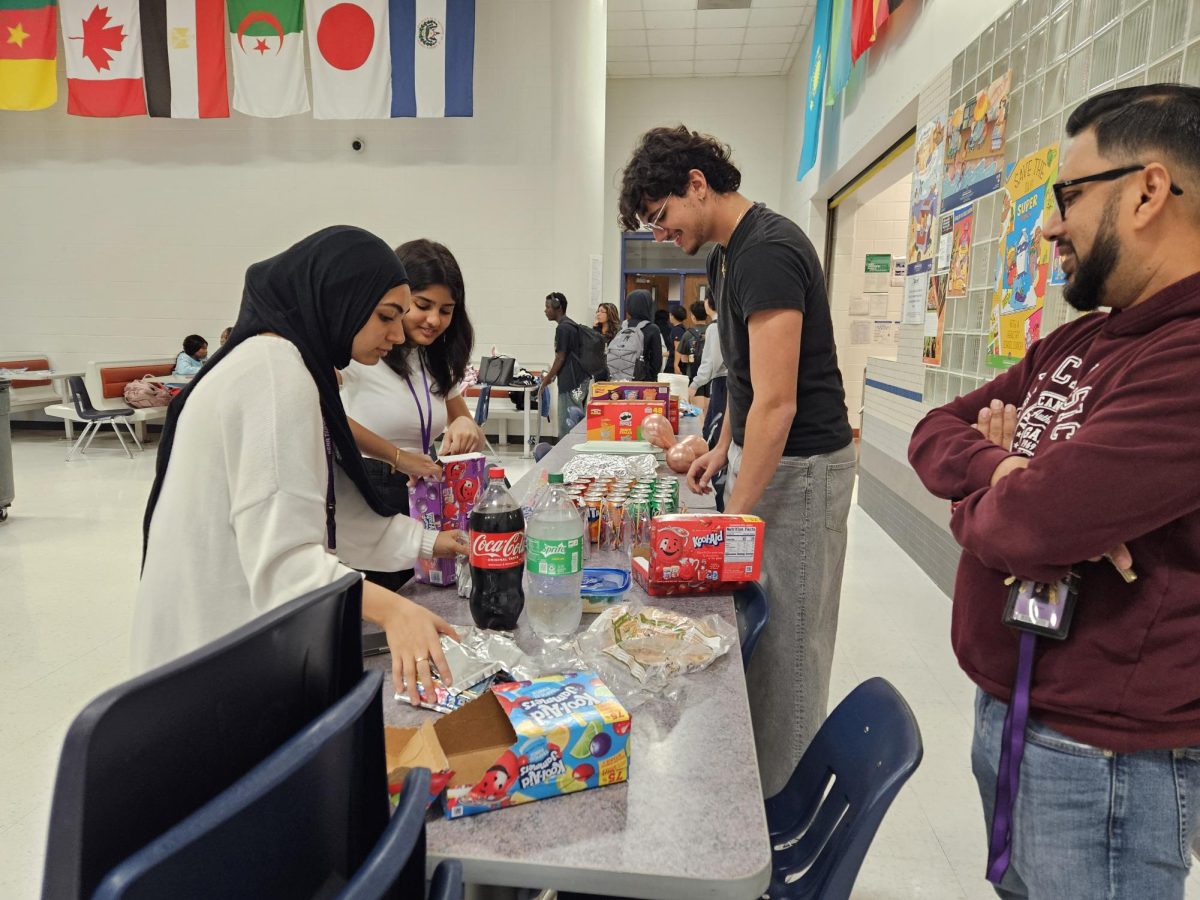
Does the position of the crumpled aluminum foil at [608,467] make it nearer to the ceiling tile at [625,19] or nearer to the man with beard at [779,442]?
the man with beard at [779,442]

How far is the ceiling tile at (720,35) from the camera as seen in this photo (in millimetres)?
8961

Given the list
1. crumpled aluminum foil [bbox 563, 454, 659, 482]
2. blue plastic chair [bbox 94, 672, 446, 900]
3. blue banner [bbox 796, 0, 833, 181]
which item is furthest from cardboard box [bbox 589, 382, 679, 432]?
blue banner [bbox 796, 0, 833, 181]

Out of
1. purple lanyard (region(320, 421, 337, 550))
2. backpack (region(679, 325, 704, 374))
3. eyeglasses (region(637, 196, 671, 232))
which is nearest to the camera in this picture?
purple lanyard (region(320, 421, 337, 550))

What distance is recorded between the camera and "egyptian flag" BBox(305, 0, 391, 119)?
23.7 feet

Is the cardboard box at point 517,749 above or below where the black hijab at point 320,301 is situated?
below

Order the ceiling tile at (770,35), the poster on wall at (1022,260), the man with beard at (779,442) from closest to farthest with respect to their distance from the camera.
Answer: the man with beard at (779,442)
the poster on wall at (1022,260)
the ceiling tile at (770,35)

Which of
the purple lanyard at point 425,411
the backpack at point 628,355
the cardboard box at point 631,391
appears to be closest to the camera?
the purple lanyard at point 425,411

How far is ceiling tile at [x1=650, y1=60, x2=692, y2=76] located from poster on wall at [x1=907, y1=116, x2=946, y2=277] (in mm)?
6847

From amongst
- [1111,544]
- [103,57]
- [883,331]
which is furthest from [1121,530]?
[103,57]

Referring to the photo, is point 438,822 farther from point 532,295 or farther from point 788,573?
point 532,295

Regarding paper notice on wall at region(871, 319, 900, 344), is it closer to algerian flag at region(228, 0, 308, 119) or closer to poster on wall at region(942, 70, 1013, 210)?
poster on wall at region(942, 70, 1013, 210)

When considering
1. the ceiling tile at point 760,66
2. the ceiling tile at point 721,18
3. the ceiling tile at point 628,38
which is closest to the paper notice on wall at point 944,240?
the ceiling tile at point 721,18

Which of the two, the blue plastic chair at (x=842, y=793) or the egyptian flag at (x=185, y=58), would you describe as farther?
the egyptian flag at (x=185, y=58)

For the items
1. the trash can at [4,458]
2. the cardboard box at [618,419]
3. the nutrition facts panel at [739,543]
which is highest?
the cardboard box at [618,419]
